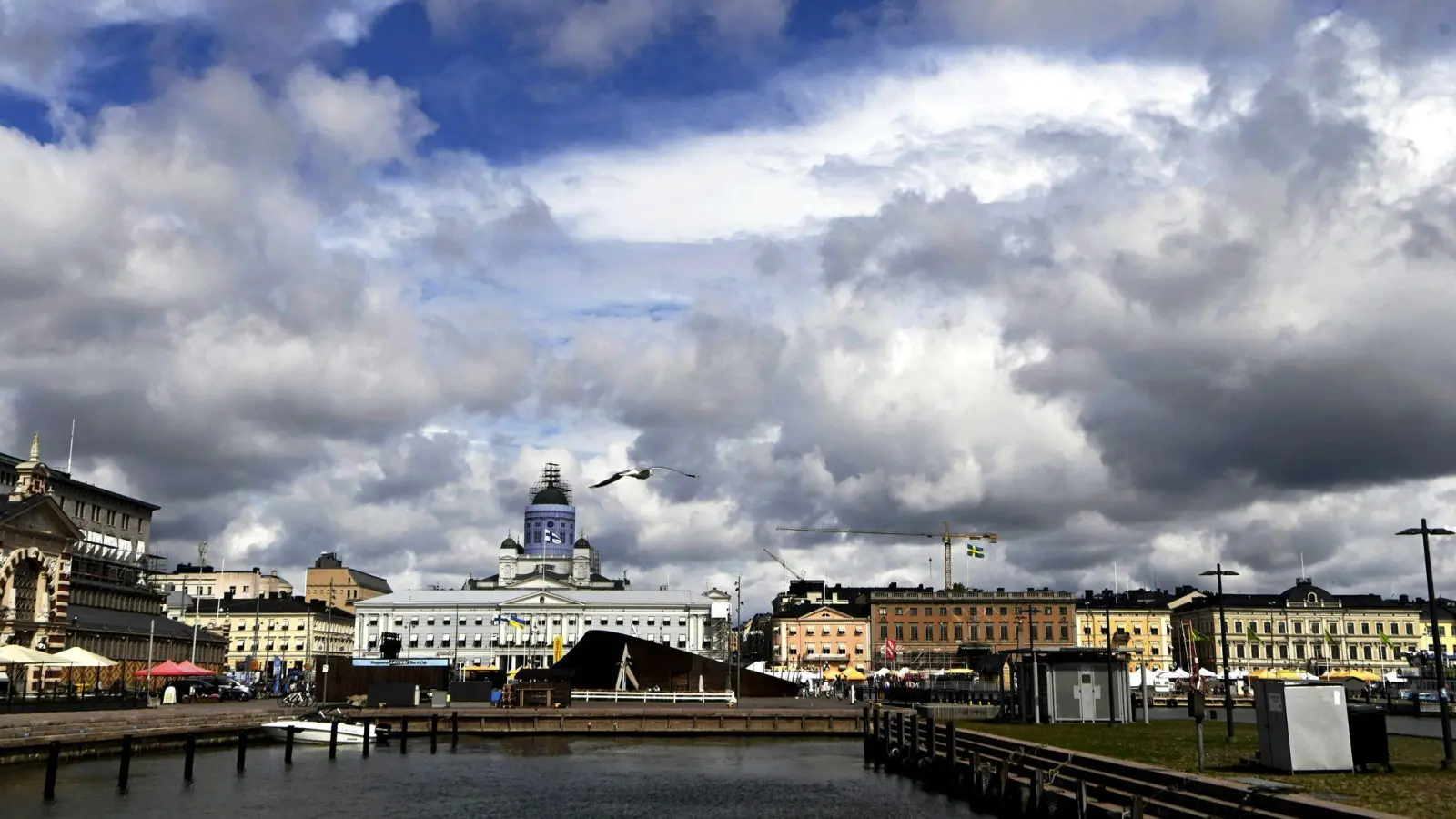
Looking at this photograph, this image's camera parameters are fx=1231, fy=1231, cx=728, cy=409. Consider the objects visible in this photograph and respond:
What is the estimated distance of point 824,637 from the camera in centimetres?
18938

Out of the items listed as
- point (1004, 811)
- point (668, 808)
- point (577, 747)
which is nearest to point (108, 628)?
point (577, 747)

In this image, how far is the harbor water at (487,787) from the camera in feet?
128

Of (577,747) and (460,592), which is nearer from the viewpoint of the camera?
(577,747)

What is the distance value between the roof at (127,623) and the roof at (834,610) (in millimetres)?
93749

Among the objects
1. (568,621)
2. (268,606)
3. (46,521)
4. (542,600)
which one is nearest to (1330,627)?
(568,621)

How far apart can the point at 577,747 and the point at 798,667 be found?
11569cm

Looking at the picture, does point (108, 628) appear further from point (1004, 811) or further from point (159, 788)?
point (1004, 811)

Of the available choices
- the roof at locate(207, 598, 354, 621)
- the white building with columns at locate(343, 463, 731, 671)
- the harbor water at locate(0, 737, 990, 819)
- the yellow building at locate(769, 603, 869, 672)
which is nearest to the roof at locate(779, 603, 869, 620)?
the yellow building at locate(769, 603, 869, 672)

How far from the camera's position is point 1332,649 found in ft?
600

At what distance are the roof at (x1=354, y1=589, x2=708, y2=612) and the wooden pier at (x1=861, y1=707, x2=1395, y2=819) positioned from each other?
136807 millimetres

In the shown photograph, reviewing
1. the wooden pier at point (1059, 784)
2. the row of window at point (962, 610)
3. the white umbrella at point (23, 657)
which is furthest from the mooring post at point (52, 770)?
the row of window at point (962, 610)

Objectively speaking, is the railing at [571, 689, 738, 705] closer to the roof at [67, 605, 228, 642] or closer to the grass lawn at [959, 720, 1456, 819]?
the grass lawn at [959, 720, 1456, 819]

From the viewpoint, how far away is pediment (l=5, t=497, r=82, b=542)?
245 feet

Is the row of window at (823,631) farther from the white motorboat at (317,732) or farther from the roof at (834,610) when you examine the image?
the white motorboat at (317,732)
